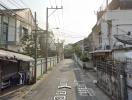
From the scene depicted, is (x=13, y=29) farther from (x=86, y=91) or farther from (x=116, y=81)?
(x=116, y=81)

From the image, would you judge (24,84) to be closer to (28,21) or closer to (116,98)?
(116,98)

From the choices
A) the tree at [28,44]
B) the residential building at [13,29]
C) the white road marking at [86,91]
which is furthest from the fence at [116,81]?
the tree at [28,44]

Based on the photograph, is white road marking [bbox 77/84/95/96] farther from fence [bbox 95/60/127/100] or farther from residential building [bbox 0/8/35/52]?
residential building [bbox 0/8/35/52]

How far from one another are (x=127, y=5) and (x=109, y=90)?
22.7 metres

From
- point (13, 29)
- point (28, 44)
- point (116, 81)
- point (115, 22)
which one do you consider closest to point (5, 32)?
point (13, 29)

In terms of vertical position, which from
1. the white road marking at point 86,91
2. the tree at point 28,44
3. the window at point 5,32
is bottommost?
the white road marking at point 86,91

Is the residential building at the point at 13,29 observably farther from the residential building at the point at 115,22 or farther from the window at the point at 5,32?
the residential building at the point at 115,22

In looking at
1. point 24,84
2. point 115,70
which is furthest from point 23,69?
point 115,70

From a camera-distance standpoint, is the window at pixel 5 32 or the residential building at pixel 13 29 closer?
the residential building at pixel 13 29

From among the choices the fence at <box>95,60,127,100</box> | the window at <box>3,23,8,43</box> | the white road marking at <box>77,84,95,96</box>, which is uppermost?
the window at <box>3,23,8,43</box>

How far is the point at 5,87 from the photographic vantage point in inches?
819

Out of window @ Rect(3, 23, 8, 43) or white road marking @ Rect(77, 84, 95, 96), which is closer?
white road marking @ Rect(77, 84, 95, 96)

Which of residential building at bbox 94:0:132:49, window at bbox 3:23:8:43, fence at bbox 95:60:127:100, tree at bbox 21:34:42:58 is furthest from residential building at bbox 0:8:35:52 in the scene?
fence at bbox 95:60:127:100

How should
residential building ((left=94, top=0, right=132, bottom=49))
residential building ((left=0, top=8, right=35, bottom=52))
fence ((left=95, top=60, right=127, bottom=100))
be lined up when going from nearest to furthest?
fence ((left=95, top=60, right=127, bottom=100)) < residential building ((left=0, top=8, right=35, bottom=52)) < residential building ((left=94, top=0, right=132, bottom=49))
